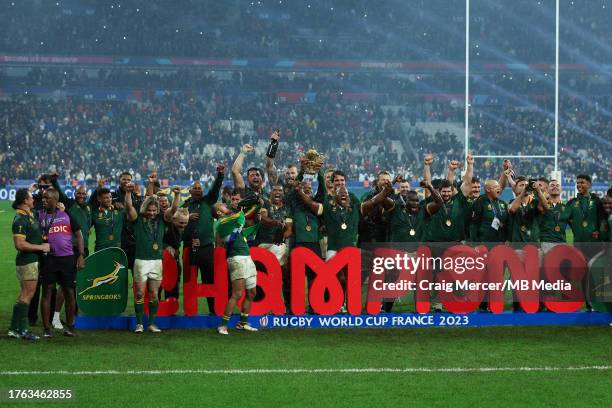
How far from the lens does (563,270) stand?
39.3ft

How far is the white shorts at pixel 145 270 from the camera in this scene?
1138cm

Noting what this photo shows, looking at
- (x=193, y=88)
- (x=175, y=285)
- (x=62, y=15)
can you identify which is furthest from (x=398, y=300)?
(x=62, y=15)

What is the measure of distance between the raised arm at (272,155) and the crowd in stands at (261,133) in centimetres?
3431

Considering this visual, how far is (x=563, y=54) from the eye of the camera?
57625 millimetres

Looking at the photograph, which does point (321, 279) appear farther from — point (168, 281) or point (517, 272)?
point (517, 272)

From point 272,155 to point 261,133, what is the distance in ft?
135

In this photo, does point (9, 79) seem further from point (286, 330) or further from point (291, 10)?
point (286, 330)

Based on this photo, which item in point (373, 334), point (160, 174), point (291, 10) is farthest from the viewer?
point (291, 10)

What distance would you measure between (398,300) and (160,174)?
36635mm

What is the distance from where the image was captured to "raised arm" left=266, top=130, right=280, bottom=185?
12.2 meters

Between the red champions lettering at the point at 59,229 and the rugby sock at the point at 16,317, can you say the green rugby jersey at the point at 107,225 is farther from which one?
the rugby sock at the point at 16,317

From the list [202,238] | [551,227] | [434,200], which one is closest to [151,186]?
[202,238]

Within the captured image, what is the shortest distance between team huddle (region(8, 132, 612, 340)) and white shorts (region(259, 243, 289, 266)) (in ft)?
0.06

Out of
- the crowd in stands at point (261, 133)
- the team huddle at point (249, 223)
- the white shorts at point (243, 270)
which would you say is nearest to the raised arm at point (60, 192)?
the team huddle at point (249, 223)
